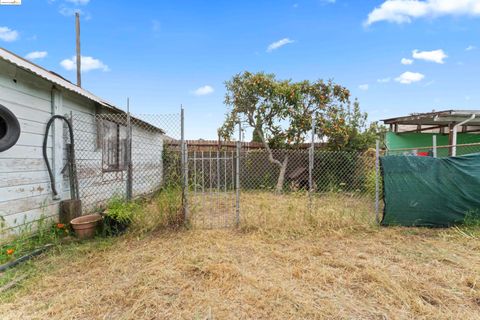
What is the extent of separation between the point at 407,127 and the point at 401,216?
325 inches

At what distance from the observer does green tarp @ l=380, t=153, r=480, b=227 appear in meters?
4.08

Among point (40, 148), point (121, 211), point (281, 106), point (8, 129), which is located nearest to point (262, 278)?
point (121, 211)

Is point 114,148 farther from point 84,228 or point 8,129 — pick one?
point 8,129

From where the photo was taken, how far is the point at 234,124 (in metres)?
8.38

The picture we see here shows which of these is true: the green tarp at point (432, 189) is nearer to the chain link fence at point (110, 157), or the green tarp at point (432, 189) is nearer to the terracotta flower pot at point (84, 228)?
the chain link fence at point (110, 157)

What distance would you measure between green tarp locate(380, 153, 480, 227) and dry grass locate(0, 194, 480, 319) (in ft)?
1.12

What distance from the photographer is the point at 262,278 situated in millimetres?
2510

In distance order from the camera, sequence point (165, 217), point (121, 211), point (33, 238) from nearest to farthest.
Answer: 1. point (33, 238)
2. point (121, 211)
3. point (165, 217)

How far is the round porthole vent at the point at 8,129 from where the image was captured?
2942 millimetres

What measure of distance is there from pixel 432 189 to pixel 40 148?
6.70 meters

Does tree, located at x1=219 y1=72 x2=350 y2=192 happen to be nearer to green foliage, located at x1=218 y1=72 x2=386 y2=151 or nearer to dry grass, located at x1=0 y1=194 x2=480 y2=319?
green foliage, located at x1=218 y1=72 x2=386 y2=151

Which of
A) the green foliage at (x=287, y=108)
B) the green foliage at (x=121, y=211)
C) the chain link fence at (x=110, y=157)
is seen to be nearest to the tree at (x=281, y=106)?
the green foliage at (x=287, y=108)

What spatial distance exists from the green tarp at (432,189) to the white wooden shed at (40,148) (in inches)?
230

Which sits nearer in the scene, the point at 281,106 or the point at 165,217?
the point at 165,217
